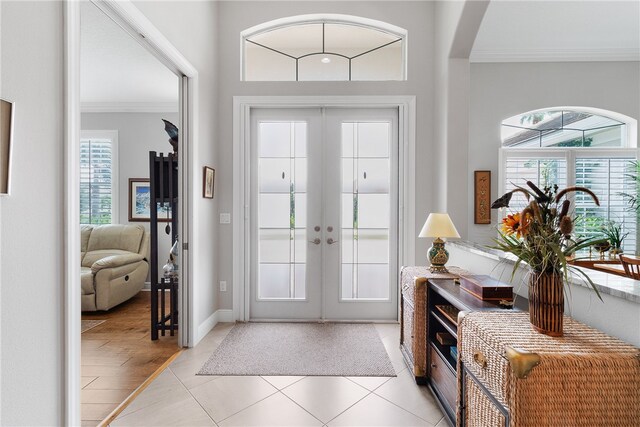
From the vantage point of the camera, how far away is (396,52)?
3646mm

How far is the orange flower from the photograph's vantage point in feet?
4.27

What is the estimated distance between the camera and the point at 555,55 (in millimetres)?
4238

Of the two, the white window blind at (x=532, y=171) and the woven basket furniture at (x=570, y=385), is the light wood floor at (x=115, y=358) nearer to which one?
the woven basket furniture at (x=570, y=385)

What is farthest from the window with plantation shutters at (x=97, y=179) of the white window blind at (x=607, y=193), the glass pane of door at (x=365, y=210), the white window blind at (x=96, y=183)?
the white window blind at (x=607, y=193)

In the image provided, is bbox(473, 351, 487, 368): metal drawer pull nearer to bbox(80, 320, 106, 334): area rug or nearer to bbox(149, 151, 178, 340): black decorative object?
bbox(149, 151, 178, 340): black decorative object

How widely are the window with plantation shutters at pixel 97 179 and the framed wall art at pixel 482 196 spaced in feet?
16.7

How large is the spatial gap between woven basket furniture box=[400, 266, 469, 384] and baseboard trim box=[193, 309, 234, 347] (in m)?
1.84

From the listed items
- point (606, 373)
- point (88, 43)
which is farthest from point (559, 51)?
point (88, 43)

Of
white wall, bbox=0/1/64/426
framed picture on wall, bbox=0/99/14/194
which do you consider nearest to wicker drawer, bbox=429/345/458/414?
white wall, bbox=0/1/64/426

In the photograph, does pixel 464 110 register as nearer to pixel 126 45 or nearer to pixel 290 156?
pixel 290 156

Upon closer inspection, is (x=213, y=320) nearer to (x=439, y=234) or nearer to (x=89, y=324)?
(x=89, y=324)

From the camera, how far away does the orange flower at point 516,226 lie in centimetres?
130

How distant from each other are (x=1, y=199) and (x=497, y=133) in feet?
15.4

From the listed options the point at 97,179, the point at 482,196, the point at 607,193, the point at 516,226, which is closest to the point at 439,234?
the point at 516,226
